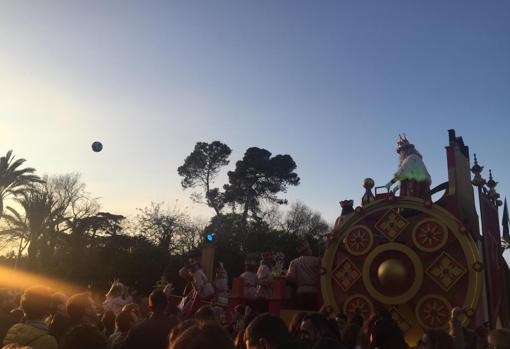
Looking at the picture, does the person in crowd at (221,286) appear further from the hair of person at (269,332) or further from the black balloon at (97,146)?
the hair of person at (269,332)

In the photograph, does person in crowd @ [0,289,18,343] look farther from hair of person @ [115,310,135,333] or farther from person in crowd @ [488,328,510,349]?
person in crowd @ [488,328,510,349]

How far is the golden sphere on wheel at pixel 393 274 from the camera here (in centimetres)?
855

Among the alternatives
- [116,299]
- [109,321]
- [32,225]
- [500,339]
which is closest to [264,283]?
[116,299]

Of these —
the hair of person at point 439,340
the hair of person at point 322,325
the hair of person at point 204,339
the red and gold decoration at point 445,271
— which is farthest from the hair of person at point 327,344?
the red and gold decoration at point 445,271

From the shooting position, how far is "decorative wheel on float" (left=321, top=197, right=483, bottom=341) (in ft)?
27.1

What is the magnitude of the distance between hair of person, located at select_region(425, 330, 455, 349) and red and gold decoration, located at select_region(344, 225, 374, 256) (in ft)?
18.7

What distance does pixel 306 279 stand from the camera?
10.1 meters

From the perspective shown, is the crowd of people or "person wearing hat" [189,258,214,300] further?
"person wearing hat" [189,258,214,300]

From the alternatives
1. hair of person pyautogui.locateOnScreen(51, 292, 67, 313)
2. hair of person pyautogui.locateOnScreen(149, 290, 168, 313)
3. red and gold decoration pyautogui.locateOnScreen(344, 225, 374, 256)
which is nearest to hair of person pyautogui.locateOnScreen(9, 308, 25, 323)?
hair of person pyautogui.locateOnScreen(51, 292, 67, 313)

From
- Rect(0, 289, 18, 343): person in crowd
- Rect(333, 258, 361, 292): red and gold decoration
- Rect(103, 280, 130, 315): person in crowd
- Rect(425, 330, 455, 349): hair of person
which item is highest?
Rect(333, 258, 361, 292): red and gold decoration

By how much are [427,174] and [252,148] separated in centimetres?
3001

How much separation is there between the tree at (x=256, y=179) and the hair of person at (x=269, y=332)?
3523cm

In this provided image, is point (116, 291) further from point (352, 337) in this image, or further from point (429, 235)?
point (429, 235)

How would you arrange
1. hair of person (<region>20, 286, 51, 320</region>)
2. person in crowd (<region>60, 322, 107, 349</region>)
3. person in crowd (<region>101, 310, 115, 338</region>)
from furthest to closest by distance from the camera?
person in crowd (<region>101, 310, 115, 338</region>) → hair of person (<region>20, 286, 51, 320</region>) → person in crowd (<region>60, 322, 107, 349</region>)
